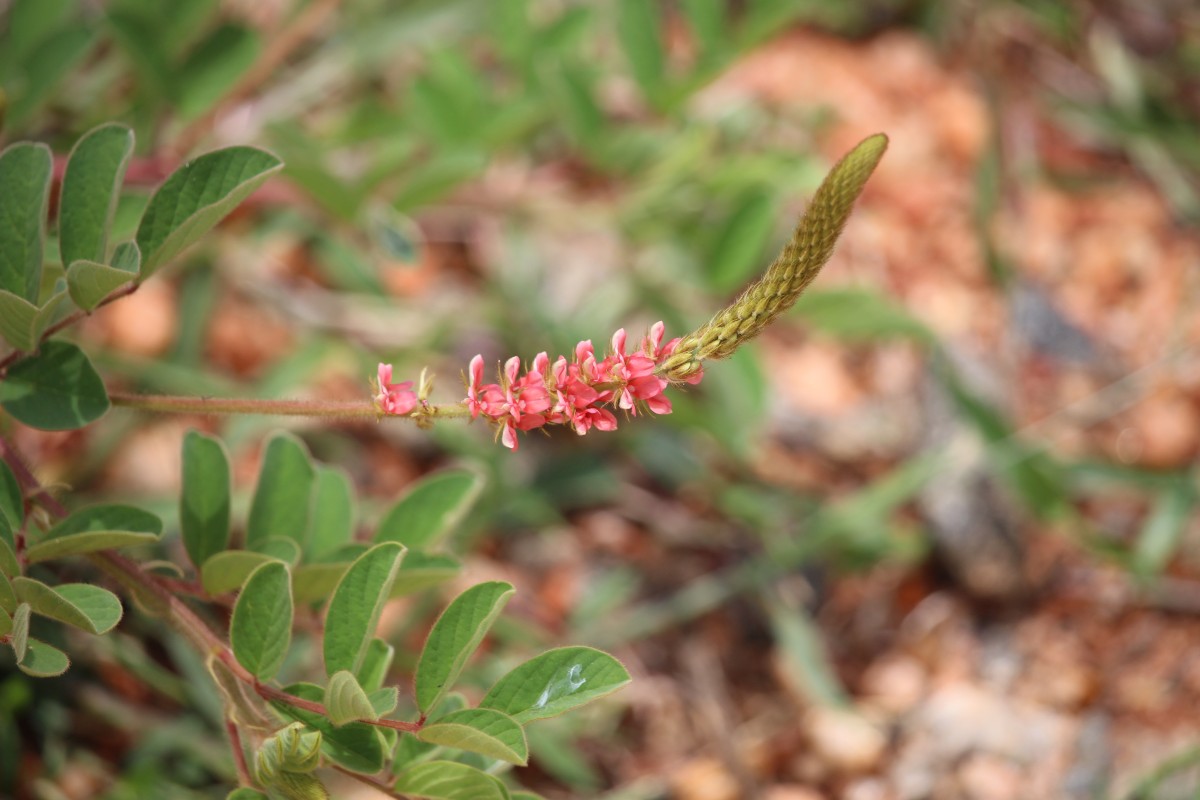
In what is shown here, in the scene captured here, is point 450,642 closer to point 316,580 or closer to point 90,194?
point 316,580

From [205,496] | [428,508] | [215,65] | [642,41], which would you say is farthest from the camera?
[642,41]

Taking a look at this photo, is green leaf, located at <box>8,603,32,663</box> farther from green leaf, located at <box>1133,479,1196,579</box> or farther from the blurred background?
green leaf, located at <box>1133,479,1196,579</box>

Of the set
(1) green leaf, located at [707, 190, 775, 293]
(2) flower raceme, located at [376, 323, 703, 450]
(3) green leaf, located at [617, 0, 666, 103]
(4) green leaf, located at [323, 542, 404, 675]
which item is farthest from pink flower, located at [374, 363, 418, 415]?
(3) green leaf, located at [617, 0, 666, 103]

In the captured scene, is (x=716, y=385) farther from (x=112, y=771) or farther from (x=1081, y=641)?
(x=112, y=771)

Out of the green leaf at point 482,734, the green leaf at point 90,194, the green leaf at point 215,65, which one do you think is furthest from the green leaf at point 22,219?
the green leaf at point 215,65

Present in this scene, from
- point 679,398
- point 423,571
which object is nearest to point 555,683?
point 423,571

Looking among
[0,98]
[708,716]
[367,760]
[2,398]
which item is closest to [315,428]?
[708,716]
